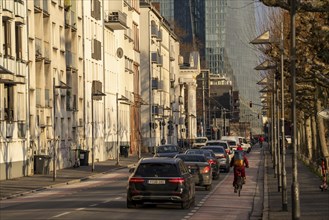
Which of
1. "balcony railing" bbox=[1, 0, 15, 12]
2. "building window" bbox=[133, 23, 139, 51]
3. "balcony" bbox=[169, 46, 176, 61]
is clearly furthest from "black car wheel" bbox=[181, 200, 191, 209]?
"balcony" bbox=[169, 46, 176, 61]

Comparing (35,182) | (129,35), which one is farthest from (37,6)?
(129,35)

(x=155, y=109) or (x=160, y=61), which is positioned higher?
(x=160, y=61)

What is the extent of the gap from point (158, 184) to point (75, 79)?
160ft

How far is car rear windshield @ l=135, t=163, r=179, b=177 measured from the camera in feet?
103

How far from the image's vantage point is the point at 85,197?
38.7 meters

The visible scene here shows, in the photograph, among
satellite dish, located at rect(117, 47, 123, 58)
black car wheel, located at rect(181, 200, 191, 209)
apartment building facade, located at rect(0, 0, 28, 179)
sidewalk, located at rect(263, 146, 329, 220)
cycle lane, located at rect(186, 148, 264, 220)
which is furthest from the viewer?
satellite dish, located at rect(117, 47, 123, 58)

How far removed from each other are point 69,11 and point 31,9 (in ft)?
45.3

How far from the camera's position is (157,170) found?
104 ft

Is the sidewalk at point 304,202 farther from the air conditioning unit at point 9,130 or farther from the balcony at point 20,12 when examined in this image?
the balcony at point 20,12

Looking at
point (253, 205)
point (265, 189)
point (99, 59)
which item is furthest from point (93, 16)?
point (253, 205)

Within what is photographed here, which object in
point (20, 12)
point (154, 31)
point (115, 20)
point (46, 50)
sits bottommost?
point (46, 50)

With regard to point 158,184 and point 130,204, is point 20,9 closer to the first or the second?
point 130,204

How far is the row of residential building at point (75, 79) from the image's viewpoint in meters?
58.6

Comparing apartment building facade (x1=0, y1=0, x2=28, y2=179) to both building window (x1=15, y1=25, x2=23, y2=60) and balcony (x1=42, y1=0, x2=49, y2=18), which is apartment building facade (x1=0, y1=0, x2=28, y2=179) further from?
balcony (x1=42, y1=0, x2=49, y2=18)
